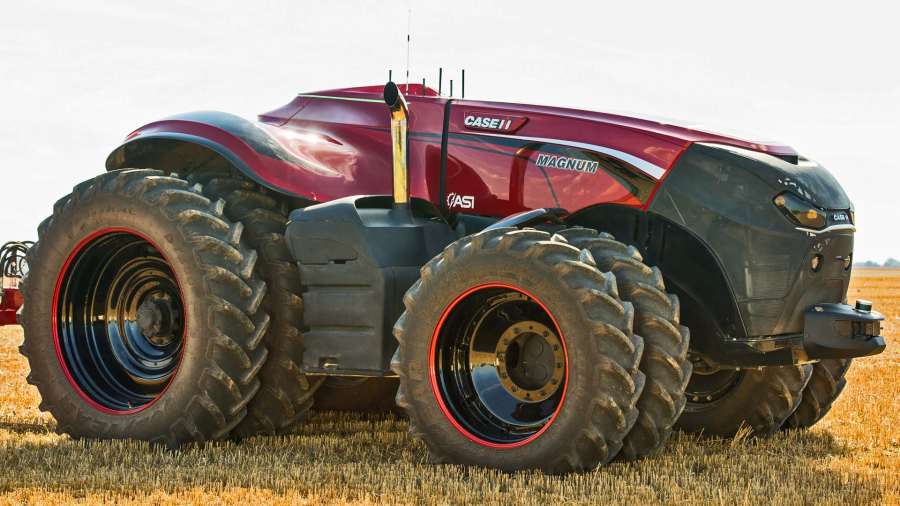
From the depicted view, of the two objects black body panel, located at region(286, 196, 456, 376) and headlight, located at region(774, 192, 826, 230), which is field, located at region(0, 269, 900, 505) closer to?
black body panel, located at region(286, 196, 456, 376)

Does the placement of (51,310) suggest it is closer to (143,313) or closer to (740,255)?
(143,313)

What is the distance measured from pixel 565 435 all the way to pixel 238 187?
112 inches

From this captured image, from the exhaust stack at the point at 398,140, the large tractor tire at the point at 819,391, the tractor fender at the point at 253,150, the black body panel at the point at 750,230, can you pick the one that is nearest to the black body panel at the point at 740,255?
the black body panel at the point at 750,230

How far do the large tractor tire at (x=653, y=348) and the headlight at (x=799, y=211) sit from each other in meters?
1.01

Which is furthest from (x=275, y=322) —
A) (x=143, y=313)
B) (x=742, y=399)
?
(x=742, y=399)

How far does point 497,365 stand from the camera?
6559mm

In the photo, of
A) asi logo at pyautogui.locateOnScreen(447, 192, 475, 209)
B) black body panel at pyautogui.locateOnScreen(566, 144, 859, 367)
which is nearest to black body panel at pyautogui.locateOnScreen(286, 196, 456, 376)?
asi logo at pyautogui.locateOnScreen(447, 192, 475, 209)

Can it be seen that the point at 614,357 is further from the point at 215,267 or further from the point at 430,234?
the point at 215,267

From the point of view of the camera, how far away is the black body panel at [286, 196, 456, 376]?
691 cm

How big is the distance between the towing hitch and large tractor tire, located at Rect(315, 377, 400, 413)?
2.86 metres

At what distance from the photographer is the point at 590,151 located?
6965 millimetres

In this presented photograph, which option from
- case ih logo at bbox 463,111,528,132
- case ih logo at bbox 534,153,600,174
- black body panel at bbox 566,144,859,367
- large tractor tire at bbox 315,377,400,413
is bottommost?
large tractor tire at bbox 315,377,400,413

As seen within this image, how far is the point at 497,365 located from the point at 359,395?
210 cm

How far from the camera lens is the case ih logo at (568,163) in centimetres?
695
